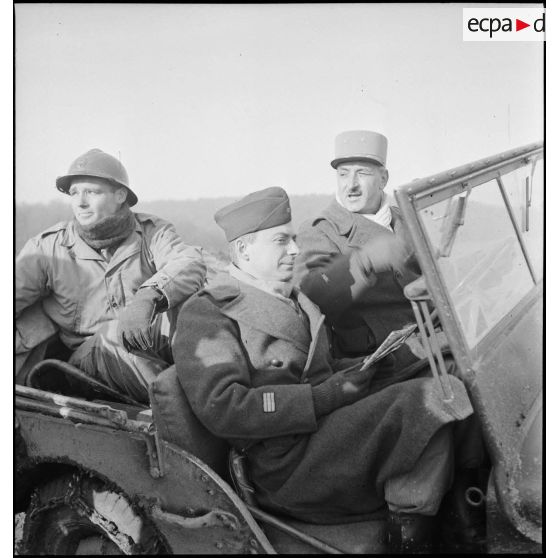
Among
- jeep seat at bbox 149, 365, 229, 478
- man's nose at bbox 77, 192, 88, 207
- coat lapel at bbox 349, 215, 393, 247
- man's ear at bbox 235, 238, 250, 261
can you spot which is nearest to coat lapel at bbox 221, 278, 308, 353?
Answer: man's ear at bbox 235, 238, 250, 261

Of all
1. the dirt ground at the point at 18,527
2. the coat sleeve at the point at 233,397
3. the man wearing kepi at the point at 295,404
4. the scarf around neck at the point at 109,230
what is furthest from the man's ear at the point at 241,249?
the dirt ground at the point at 18,527

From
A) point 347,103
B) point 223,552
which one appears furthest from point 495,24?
point 223,552

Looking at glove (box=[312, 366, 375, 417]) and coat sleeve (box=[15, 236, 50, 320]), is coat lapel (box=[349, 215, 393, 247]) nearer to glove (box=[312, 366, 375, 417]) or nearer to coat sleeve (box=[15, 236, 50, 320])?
glove (box=[312, 366, 375, 417])

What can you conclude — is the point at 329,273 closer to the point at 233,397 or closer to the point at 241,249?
the point at 241,249

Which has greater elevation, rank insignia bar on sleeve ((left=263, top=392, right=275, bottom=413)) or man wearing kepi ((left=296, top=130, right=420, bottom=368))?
man wearing kepi ((left=296, top=130, right=420, bottom=368))

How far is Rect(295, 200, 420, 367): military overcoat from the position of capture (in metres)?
2.75

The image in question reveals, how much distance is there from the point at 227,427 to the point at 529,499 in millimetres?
993

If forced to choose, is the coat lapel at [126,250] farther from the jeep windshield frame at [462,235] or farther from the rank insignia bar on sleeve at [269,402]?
the jeep windshield frame at [462,235]

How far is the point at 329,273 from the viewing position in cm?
277

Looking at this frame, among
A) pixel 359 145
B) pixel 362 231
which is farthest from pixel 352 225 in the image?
pixel 359 145

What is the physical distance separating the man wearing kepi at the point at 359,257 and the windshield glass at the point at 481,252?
0.97ft

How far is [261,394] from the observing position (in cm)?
236

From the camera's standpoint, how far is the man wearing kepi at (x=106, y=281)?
109 inches

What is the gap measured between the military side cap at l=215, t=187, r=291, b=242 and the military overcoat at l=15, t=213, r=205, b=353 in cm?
22
